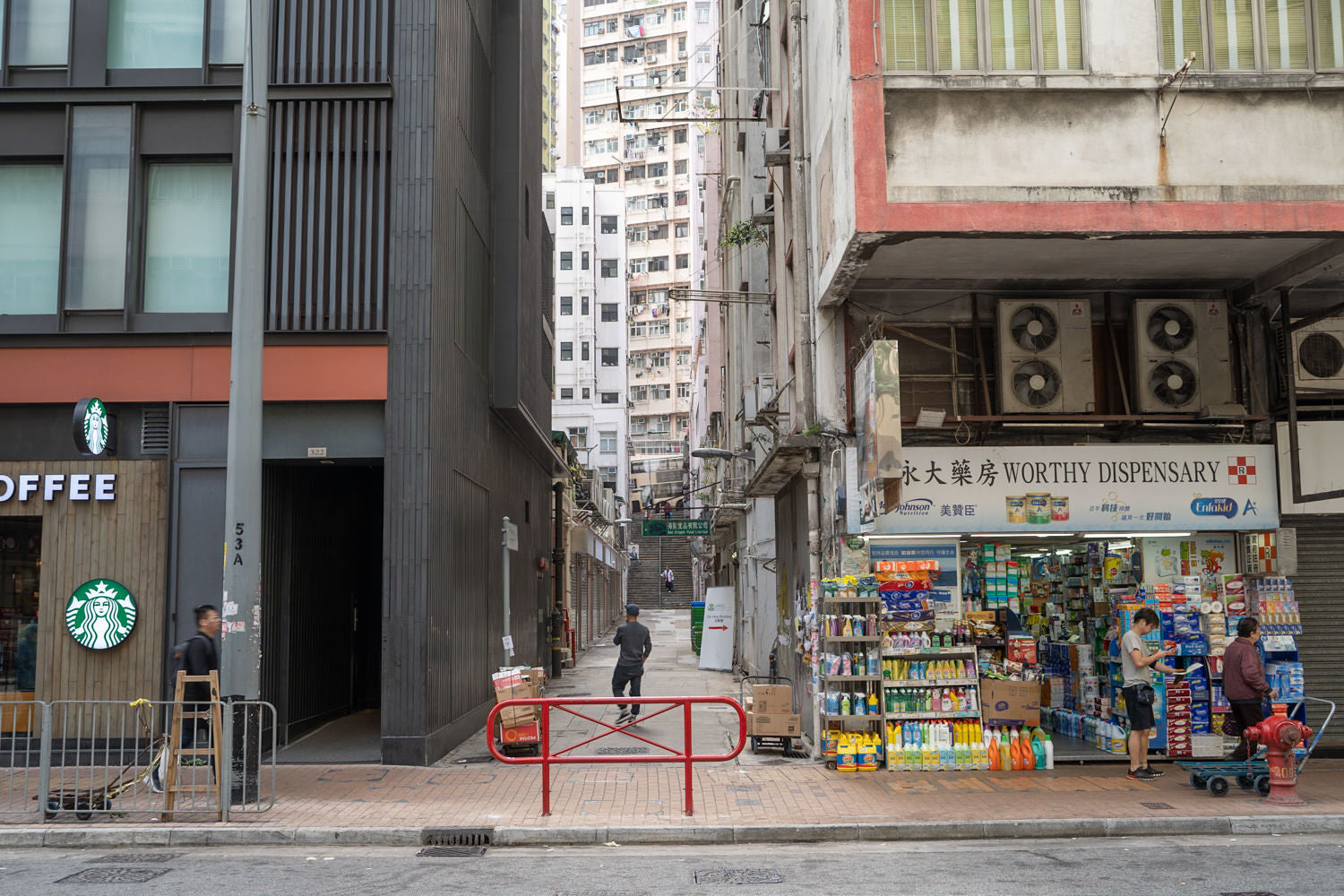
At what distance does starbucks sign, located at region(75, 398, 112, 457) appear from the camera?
12812 mm

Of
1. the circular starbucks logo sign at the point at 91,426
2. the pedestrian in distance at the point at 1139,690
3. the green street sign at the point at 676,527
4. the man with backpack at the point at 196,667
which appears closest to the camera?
the man with backpack at the point at 196,667

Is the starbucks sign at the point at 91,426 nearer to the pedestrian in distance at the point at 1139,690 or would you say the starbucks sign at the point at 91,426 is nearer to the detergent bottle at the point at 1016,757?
the detergent bottle at the point at 1016,757

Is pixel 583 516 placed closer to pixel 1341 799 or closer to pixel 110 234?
pixel 110 234

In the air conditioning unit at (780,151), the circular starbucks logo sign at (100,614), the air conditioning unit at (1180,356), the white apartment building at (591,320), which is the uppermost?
the white apartment building at (591,320)

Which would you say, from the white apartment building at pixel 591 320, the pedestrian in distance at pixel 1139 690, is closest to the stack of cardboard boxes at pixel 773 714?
the pedestrian in distance at pixel 1139 690

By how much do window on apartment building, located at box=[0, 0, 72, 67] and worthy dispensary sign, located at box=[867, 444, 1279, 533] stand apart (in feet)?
34.0

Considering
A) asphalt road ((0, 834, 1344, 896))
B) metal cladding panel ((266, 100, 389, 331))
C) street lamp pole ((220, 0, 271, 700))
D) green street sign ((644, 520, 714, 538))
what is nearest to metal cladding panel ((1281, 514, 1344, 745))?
asphalt road ((0, 834, 1344, 896))

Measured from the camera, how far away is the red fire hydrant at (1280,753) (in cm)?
1034

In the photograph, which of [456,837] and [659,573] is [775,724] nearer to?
[456,837]

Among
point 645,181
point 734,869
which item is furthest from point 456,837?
point 645,181

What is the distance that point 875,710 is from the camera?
1288cm

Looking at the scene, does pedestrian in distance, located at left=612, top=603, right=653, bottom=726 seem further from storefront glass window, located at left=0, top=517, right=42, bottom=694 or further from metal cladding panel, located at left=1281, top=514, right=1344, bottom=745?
metal cladding panel, located at left=1281, top=514, right=1344, bottom=745

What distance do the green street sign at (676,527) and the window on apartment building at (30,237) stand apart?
636 inches

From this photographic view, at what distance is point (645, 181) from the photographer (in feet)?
325
